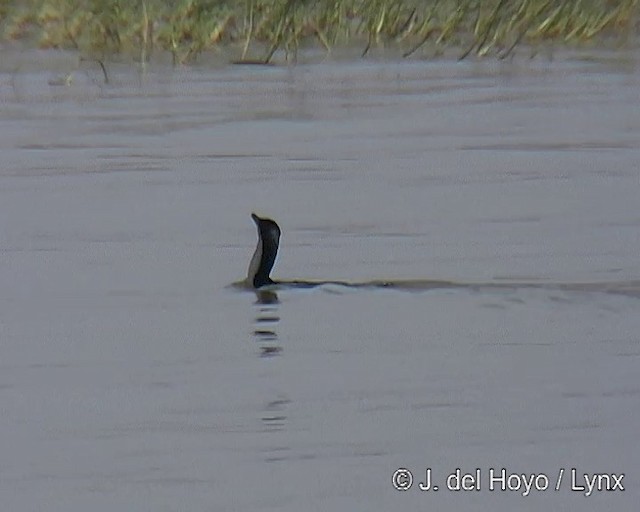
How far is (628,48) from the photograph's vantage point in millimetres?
19203

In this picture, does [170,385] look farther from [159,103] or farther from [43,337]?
[159,103]

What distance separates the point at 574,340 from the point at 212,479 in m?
2.00

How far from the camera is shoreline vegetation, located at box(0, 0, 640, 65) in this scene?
59.2ft

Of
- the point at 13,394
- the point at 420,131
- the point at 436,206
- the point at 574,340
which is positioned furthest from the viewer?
the point at 420,131

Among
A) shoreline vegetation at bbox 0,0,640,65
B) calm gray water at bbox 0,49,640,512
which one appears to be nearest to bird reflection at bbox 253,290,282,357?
calm gray water at bbox 0,49,640,512

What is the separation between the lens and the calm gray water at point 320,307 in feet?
22.3

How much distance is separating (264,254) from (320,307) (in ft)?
1.32

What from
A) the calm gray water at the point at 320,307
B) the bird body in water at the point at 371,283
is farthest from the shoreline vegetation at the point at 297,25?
the bird body in water at the point at 371,283

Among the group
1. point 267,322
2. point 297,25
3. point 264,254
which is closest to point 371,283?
point 264,254

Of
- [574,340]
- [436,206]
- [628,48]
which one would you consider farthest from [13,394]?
[628,48]

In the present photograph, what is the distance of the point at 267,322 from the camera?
8.76 m

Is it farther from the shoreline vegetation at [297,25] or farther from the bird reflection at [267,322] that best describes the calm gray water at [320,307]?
the shoreline vegetation at [297,25]

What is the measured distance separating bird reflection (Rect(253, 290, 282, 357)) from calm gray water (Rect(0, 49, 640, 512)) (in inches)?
0.5

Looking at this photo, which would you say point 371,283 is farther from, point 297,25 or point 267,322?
point 297,25
